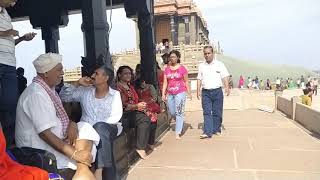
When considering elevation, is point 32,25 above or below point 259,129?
above

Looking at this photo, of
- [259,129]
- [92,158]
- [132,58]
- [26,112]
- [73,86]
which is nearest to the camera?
[26,112]

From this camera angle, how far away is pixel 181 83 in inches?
295

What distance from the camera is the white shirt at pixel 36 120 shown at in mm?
3199

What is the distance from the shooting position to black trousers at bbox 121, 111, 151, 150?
572cm

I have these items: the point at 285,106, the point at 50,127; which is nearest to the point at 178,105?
the point at 50,127

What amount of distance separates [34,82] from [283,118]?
331 inches

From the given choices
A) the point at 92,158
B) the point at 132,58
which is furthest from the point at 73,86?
the point at 132,58

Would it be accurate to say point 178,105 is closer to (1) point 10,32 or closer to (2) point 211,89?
(2) point 211,89

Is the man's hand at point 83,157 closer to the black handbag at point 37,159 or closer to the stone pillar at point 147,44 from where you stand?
the black handbag at point 37,159

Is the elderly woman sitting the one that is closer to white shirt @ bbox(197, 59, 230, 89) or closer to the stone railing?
white shirt @ bbox(197, 59, 230, 89)

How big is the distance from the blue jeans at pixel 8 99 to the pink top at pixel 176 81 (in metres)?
3.57

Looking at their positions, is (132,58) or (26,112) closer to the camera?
(26,112)

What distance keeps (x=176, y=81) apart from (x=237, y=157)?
80.6 inches

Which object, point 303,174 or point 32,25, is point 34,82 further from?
point 32,25
